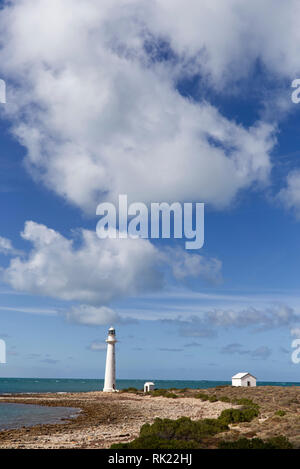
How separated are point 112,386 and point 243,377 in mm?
19953

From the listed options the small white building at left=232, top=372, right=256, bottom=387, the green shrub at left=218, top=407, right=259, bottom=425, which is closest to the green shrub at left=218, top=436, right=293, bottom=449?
the green shrub at left=218, top=407, right=259, bottom=425

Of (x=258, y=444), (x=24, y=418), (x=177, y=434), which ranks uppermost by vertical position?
(x=258, y=444)

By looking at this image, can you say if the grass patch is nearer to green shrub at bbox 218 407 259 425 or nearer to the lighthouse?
green shrub at bbox 218 407 259 425

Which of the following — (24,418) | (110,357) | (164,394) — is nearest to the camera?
(24,418)

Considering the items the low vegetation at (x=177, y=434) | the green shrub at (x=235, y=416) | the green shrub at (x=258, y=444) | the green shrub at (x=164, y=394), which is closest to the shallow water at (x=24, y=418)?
the green shrub at (x=235, y=416)

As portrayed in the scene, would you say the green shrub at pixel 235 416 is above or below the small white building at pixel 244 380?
above

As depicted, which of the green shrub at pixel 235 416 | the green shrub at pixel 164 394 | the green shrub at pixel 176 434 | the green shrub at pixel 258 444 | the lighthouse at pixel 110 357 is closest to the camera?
the green shrub at pixel 258 444

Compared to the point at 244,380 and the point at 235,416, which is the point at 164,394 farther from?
the point at 235,416

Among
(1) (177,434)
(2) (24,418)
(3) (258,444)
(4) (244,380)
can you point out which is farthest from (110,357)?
(3) (258,444)

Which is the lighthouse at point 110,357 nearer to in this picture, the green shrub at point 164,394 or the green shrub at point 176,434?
the green shrub at point 164,394
